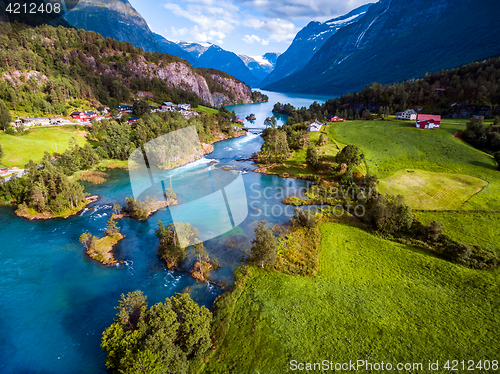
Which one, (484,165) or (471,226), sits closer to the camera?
(471,226)

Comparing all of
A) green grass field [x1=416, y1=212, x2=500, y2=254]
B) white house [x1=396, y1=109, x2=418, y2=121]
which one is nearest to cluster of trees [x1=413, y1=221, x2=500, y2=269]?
green grass field [x1=416, y1=212, x2=500, y2=254]

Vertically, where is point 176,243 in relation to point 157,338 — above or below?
below

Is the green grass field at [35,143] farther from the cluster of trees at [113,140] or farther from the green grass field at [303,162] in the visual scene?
the green grass field at [303,162]

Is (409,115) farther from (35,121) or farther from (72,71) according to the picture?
(72,71)

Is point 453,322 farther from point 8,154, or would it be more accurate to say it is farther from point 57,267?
point 8,154

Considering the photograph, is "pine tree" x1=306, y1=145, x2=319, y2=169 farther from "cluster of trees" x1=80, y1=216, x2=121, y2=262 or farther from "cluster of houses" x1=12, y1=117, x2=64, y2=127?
"cluster of houses" x1=12, y1=117, x2=64, y2=127

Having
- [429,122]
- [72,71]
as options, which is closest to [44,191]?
[429,122]
